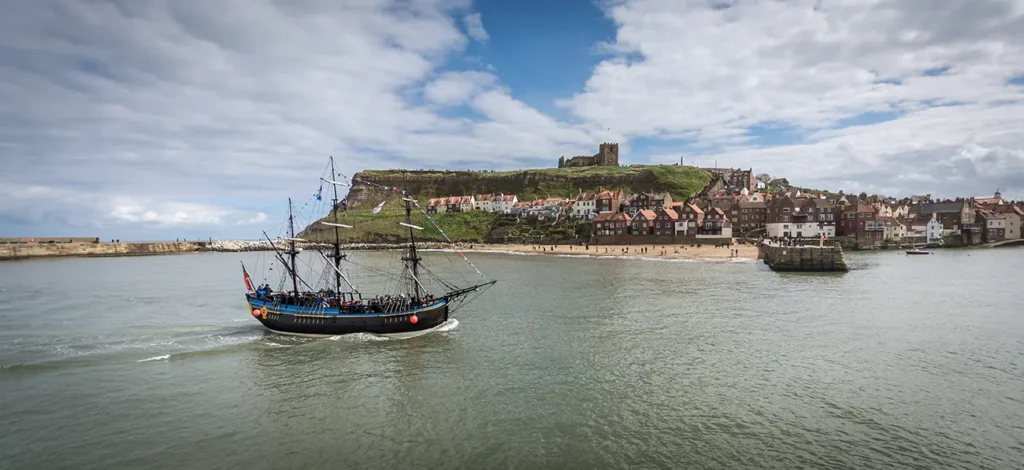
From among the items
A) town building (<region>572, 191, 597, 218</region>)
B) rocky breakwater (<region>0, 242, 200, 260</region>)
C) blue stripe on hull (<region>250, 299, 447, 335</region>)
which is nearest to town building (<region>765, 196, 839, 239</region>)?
town building (<region>572, 191, 597, 218</region>)

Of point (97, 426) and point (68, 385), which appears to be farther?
point (68, 385)

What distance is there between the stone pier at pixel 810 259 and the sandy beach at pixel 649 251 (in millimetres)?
18407

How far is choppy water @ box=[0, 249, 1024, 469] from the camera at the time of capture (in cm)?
1948

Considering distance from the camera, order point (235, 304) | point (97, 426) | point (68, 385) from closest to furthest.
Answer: point (97, 426), point (68, 385), point (235, 304)

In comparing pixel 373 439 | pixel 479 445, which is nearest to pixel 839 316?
pixel 479 445

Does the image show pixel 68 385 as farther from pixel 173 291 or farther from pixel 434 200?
pixel 434 200

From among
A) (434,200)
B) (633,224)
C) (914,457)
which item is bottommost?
(914,457)

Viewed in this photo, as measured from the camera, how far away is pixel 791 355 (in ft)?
102

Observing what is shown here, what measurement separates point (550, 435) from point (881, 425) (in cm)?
1395

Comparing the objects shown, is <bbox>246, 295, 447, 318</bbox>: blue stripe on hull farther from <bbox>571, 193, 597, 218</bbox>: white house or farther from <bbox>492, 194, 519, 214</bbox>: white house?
<bbox>492, 194, 519, 214</bbox>: white house

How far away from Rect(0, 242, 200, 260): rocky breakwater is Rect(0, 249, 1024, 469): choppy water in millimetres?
111302

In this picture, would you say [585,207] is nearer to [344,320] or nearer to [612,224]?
[612,224]

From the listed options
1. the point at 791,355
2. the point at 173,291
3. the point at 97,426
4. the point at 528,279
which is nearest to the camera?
the point at 97,426

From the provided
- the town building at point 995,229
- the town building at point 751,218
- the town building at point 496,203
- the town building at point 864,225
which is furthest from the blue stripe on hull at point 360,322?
the town building at point 995,229
